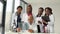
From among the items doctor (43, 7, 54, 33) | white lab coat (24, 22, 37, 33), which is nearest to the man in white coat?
white lab coat (24, 22, 37, 33)

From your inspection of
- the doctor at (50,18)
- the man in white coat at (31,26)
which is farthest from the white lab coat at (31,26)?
the doctor at (50,18)

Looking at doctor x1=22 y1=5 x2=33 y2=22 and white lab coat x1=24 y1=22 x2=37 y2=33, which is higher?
doctor x1=22 y1=5 x2=33 y2=22

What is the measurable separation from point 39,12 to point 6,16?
337 mm

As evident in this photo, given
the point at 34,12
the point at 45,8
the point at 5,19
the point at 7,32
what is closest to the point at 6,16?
the point at 5,19

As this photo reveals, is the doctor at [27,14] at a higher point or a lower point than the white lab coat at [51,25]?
higher

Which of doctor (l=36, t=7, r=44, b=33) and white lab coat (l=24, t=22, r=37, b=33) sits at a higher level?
doctor (l=36, t=7, r=44, b=33)

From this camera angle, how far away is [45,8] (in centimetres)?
111

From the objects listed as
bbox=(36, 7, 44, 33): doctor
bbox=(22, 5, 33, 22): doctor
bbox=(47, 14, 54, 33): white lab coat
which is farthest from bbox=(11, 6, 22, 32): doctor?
bbox=(47, 14, 54, 33): white lab coat

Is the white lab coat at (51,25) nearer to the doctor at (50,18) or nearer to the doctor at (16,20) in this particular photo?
the doctor at (50,18)

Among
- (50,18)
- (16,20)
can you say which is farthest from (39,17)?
(16,20)

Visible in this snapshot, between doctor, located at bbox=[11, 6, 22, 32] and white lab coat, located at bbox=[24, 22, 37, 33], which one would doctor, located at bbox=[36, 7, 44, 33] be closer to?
white lab coat, located at bbox=[24, 22, 37, 33]

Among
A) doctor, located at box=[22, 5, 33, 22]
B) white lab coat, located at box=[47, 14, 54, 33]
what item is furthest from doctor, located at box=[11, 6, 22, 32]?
white lab coat, located at box=[47, 14, 54, 33]

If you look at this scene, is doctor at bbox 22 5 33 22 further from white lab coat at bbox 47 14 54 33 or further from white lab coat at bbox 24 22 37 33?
white lab coat at bbox 47 14 54 33

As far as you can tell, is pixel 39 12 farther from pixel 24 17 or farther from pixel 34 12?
pixel 24 17
